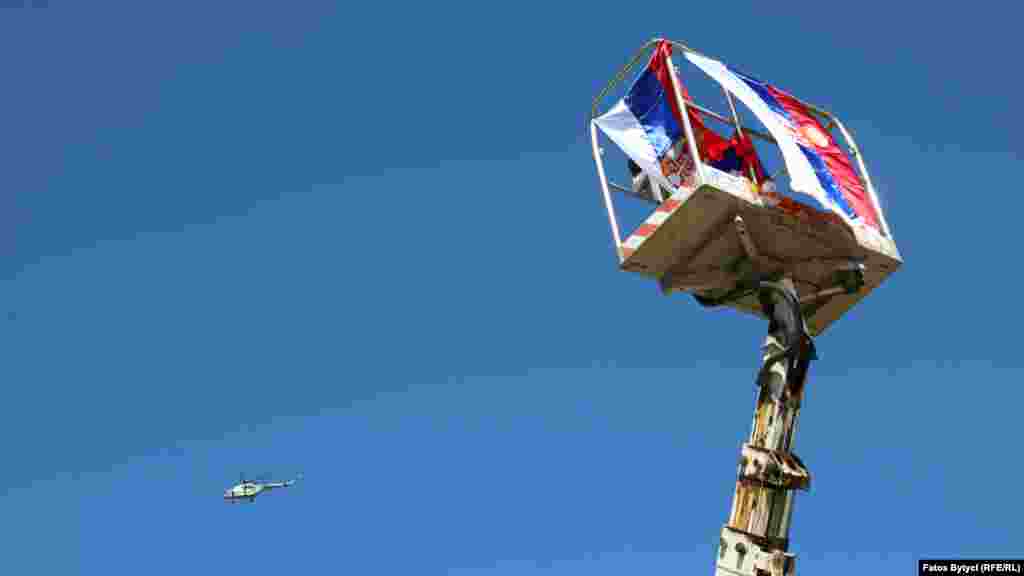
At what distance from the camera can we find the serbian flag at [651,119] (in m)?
27.2

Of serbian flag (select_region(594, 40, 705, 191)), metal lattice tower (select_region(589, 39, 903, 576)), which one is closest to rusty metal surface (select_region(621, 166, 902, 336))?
metal lattice tower (select_region(589, 39, 903, 576))

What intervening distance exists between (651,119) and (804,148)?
3555 mm

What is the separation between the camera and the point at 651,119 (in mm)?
28047

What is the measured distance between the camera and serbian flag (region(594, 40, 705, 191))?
2719cm

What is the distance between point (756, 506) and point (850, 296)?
5.82 m

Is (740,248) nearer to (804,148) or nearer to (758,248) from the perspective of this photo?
(758,248)

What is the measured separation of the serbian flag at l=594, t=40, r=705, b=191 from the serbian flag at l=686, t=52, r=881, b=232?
0.81 meters

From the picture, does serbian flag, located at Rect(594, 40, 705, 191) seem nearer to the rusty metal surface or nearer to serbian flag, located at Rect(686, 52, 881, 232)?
serbian flag, located at Rect(686, 52, 881, 232)

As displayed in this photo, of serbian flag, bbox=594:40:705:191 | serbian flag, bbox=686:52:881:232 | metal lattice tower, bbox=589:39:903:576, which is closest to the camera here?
metal lattice tower, bbox=589:39:903:576

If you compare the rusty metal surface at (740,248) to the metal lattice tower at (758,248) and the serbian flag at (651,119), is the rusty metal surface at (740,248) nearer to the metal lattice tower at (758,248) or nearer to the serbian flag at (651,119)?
the metal lattice tower at (758,248)

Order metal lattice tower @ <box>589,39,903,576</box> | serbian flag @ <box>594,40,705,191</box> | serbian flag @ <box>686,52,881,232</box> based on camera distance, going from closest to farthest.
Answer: metal lattice tower @ <box>589,39,903,576</box>, serbian flag @ <box>686,52,881,232</box>, serbian flag @ <box>594,40,705,191</box>

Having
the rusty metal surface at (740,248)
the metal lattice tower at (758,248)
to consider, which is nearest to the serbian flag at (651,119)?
the metal lattice tower at (758,248)

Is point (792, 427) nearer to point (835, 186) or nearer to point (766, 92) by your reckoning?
point (835, 186)

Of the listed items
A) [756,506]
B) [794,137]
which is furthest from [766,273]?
[756,506]
